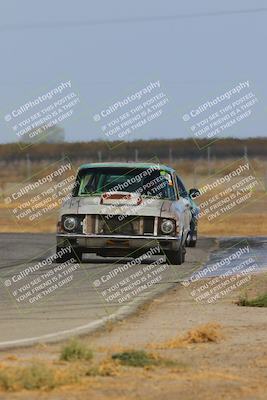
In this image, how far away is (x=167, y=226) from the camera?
20531mm

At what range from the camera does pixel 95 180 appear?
21.5 metres

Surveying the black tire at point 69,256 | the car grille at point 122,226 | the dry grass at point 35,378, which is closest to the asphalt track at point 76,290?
the black tire at point 69,256

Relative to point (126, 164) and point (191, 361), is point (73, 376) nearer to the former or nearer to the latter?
point (191, 361)

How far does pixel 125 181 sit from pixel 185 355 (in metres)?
11.4

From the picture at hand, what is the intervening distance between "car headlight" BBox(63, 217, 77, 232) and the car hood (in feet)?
0.42

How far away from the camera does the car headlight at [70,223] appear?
67.1ft

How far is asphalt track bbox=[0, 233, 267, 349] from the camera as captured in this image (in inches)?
485

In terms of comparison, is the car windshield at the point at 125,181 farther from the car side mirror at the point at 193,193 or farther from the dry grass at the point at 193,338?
the dry grass at the point at 193,338

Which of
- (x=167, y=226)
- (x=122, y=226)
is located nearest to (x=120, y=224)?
(x=122, y=226)

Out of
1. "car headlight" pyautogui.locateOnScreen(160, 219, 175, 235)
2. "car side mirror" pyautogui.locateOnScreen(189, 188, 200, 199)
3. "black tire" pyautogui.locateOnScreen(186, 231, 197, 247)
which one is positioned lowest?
"black tire" pyautogui.locateOnScreen(186, 231, 197, 247)

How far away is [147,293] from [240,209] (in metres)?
33.0

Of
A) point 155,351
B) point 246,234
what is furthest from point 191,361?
point 246,234

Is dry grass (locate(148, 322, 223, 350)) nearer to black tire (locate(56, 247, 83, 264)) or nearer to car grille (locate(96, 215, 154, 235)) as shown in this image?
car grille (locate(96, 215, 154, 235))

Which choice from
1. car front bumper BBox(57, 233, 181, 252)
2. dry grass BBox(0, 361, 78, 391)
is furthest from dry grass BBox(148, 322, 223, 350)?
car front bumper BBox(57, 233, 181, 252)
